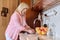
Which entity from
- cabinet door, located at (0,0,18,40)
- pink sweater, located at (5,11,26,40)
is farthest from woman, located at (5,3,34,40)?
cabinet door, located at (0,0,18,40)

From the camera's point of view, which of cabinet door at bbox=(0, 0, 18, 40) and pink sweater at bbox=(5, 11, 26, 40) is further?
cabinet door at bbox=(0, 0, 18, 40)

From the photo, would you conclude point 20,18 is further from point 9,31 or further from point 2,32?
point 2,32

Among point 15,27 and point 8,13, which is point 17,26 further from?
point 8,13

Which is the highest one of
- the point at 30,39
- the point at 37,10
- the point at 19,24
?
the point at 37,10

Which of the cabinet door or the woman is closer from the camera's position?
the woman

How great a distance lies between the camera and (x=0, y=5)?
296 centimetres

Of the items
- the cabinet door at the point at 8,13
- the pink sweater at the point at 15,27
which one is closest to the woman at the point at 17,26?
the pink sweater at the point at 15,27

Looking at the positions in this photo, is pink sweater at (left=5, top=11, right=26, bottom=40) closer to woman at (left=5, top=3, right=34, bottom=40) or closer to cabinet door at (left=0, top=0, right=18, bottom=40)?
woman at (left=5, top=3, right=34, bottom=40)

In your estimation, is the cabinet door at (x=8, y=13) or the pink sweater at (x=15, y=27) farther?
the cabinet door at (x=8, y=13)

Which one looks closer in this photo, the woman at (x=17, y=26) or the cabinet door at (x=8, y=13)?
the woman at (x=17, y=26)

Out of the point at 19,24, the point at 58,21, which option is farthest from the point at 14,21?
the point at 58,21

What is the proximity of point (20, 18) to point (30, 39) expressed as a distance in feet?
2.91

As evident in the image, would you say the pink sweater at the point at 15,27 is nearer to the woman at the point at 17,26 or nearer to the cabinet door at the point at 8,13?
the woman at the point at 17,26

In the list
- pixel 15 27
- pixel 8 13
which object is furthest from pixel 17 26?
pixel 8 13
